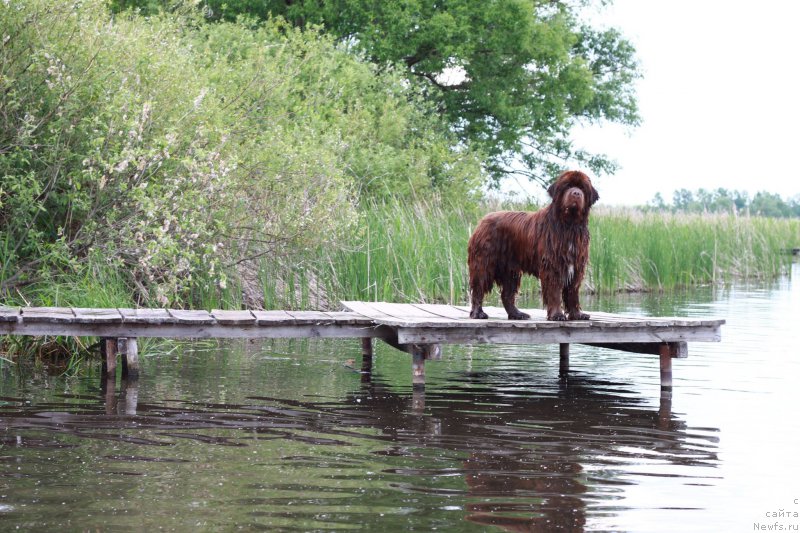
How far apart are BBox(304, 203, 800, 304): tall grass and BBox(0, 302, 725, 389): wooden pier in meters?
4.33

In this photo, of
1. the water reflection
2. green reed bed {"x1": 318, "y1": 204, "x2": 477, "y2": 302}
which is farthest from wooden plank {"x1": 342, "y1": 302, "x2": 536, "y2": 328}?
green reed bed {"x1": 318, "y1": 204, "x2": 477, "y2": 302}

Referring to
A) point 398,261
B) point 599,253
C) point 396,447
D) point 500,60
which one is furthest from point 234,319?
point 500,60

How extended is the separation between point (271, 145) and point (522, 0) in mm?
17788

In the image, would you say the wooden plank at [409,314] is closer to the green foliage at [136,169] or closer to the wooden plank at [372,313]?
the wooden plank at [372,313]

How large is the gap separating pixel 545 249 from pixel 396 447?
2.87 m

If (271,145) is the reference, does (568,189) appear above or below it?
below

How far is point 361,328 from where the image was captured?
10.4 meters

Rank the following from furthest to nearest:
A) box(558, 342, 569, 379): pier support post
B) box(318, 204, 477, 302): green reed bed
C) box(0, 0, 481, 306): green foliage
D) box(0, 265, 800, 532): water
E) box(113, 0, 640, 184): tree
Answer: box(113, 0, 640, 184): tree
box(318, 204, 477, 302): green reed bed
box(558, 342, 569, 379): pier support post
box(0, 0, 481, 306): green foliage
box(0, 265, 800, 532): water

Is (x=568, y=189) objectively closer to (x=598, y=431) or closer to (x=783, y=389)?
(x=598, y=431)

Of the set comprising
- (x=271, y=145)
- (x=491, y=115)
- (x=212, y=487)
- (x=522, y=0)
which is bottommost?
(x=212, y=487)

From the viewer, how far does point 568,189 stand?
9172 millimetres

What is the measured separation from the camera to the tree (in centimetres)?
2939

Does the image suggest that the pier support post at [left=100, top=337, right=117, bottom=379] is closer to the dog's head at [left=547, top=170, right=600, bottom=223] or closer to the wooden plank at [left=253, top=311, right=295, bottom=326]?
the wooden plank at [left=253, top=311, right=295, bottom=326]

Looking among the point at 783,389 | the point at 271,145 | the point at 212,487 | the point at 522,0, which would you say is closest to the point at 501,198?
the point at 522,0
